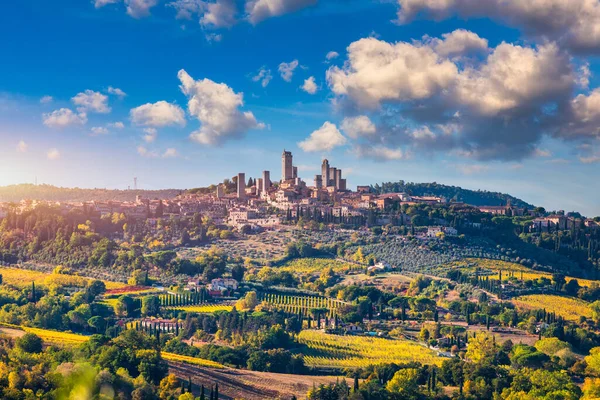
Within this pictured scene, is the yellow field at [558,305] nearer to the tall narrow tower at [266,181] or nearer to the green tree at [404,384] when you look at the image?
the green tree at [404,384]

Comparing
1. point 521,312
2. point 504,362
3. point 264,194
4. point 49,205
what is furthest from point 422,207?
point 504,362

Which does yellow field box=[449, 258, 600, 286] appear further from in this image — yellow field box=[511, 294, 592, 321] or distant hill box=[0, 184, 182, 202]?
distant hill box=[0, 184, 182, 202]

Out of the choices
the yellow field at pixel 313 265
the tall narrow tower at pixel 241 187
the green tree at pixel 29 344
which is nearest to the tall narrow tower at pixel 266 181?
the tall narrow tower at pixel 241 187

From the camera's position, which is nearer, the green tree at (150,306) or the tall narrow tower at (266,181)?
the green tree at (150,306)

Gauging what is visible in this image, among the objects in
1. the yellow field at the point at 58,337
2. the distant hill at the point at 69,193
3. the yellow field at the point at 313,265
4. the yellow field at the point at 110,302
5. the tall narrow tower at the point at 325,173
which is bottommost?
the yellow field at the point at 58,337

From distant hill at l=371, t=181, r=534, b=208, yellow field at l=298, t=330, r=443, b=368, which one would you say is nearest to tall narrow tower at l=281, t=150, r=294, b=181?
distant hill at l=371, t=181, r=534, b=208
